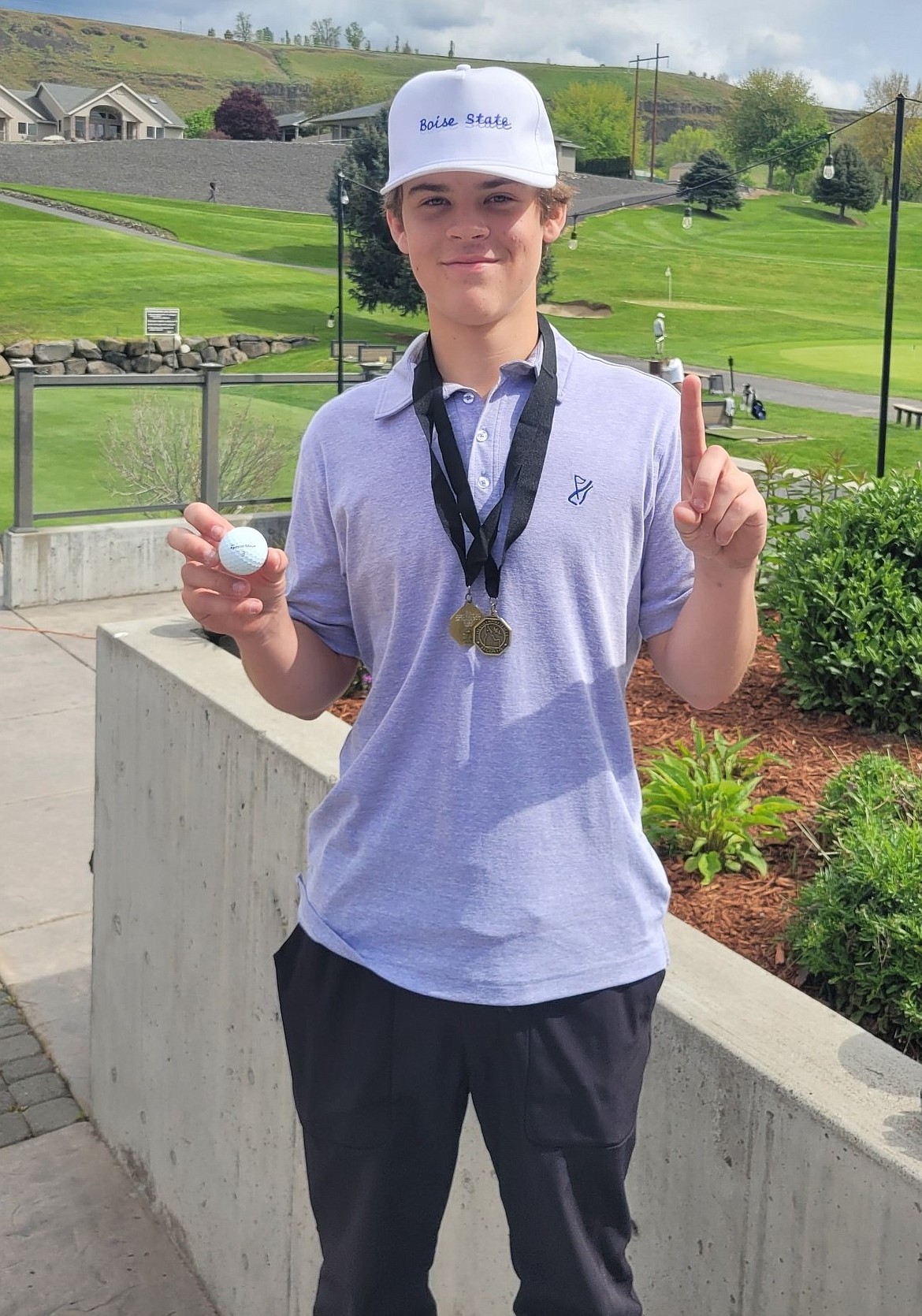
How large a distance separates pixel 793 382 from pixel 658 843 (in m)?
34.2

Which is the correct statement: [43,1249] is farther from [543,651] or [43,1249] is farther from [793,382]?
[793,382]

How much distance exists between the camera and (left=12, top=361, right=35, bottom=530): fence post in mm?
8906

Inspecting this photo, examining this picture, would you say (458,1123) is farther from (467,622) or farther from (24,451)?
(24,451)

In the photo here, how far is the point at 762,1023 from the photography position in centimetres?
188

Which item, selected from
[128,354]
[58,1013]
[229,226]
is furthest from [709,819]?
[229,226]

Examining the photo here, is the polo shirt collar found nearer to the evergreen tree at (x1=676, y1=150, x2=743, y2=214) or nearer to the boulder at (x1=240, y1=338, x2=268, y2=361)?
the boulder at (x1=240, y1=338, x2=268, y2=361)

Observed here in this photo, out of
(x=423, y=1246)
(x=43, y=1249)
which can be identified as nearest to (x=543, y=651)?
(x=423, y=1246)

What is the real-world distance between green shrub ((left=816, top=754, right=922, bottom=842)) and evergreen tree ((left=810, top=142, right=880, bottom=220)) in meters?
78.8

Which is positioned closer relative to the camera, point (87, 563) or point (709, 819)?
point (709, 819)

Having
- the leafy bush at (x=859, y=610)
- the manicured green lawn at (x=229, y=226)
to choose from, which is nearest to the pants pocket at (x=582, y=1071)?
the leafy bush at (x=859, y=610)

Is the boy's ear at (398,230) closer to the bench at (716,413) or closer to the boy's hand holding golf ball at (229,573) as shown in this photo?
the boy's hand holding golf ball at (229,573)

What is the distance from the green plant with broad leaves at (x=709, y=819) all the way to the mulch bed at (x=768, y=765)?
38 millimetres

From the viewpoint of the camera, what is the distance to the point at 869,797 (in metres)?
2.69

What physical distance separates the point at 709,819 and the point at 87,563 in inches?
282
